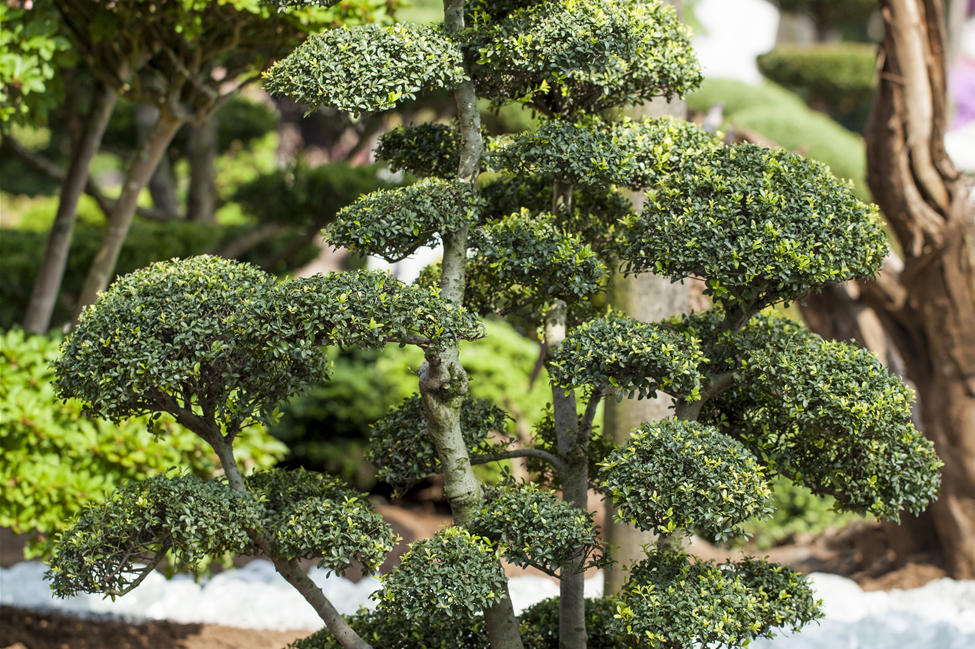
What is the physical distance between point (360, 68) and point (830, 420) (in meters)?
2.03

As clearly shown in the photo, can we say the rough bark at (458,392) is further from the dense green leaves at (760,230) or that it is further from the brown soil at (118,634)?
the brown soil at (118,634)

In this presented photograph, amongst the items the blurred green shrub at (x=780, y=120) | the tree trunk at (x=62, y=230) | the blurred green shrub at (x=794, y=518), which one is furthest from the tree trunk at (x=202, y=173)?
the blurred green shrub at (x=794, y=518)

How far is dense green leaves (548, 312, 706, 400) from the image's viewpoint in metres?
2.80

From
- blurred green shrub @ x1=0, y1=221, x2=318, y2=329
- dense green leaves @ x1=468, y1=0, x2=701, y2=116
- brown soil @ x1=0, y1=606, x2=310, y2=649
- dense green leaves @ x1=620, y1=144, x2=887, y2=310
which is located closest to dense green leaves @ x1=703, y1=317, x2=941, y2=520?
dense green leaves @ x1=620, y1=144, x2=887, y2=310

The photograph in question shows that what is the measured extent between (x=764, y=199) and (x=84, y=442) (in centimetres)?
382

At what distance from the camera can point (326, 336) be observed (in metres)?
2.68

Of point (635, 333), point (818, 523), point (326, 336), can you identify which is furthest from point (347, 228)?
point (818, 523)

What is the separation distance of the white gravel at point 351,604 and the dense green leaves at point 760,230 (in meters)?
2.69

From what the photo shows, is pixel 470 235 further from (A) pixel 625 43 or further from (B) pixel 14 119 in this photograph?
(B) pixel 14 119

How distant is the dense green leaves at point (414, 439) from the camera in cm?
338

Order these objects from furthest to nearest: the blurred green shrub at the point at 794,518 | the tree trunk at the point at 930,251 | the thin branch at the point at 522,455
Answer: the blurred green shrub at the point at 794,518
the tree trunk at the point at 930,251
the thin branch at the point at 522,455

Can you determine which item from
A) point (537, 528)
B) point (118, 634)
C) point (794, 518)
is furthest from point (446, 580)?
point (794, 518)

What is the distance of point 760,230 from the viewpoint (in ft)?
9.35

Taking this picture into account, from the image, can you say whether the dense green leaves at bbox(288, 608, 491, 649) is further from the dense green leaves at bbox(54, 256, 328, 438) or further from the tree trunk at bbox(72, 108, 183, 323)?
the tree trunk at bbox(72, 108, 183, 323)
